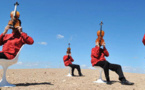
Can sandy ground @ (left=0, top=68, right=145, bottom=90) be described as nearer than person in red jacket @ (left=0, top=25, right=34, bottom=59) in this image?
No

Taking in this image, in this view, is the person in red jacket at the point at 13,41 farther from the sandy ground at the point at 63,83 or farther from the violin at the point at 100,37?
the violin at the point at 100,37

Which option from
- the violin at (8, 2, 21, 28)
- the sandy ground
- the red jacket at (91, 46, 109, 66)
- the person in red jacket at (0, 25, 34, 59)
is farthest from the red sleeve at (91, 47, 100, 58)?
the violin at (8, 2, 21, 28)

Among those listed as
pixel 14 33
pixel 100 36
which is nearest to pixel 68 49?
pixel 100 36

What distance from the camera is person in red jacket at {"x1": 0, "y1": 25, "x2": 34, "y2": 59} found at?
241 inches

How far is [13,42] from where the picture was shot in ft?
20.6

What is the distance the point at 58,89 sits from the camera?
6.00 metres

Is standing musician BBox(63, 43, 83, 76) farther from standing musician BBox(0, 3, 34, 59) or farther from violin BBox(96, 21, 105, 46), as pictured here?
standing musician BBox(0, 3, 34, 59)

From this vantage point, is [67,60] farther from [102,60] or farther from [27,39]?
[27,39]

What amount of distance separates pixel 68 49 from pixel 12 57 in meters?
6.91

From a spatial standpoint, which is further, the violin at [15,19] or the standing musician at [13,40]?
the violin at [15,19]

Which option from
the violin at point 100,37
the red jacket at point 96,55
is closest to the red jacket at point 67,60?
the red jacket at point 96,55

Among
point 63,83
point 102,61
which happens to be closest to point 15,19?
point 63,83

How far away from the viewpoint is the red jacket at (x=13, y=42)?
6134mm

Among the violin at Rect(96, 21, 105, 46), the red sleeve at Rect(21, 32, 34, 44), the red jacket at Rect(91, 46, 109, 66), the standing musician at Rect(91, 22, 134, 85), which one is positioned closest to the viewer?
the red sleeve at Rect(21, 32, 34, 44)
